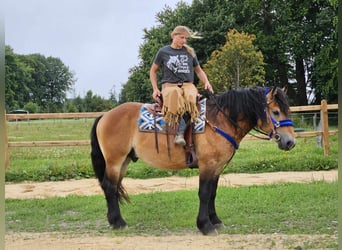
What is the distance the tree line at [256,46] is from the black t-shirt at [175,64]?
16783mm

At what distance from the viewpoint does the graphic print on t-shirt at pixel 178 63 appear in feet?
16.1

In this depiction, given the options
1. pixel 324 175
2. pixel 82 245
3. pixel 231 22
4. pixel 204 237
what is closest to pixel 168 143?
pixel 204 237

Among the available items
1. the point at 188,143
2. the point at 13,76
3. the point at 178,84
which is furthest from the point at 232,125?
the point at 13,76

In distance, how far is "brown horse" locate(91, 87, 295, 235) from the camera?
4773 millimetres

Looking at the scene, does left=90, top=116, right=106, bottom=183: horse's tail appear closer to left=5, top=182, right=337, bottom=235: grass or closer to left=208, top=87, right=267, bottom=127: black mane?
left=5, top=182, right=337, bottom=235: grass

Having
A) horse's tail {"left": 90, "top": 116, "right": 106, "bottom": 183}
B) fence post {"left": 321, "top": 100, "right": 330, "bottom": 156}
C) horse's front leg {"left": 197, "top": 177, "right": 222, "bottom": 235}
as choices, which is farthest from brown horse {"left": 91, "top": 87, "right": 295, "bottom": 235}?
fence post {"left": 321, "top": 100, "right": 330, "bottom": 156}

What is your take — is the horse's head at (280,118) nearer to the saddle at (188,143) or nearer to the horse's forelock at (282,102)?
the horse's forelock at (282,102)

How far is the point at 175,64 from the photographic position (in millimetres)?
4906

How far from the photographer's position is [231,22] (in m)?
26.7

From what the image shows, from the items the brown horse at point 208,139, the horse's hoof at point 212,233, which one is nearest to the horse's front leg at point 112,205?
the brown horse at point 208,139

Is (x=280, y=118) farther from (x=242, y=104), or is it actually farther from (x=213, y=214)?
(x=213, y=214)

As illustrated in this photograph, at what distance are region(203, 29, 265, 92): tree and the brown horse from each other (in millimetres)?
16858

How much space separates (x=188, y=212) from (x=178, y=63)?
2160 millimetres

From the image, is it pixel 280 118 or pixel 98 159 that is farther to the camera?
pixel 98 159
